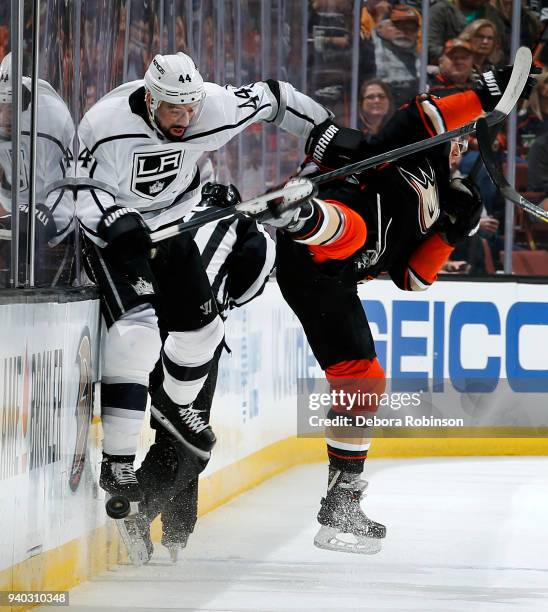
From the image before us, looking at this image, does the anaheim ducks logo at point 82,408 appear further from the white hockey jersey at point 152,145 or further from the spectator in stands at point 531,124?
the spectator in stands at point 531,124

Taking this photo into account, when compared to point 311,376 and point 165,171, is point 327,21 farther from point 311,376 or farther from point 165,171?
point 165,171

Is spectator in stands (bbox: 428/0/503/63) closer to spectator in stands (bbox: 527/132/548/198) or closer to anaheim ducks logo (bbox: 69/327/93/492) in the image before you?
spectator in stands (bbox: 527/132/548/198)

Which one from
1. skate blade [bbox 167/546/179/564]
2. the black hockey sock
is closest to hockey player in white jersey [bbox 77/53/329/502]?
skate blade [bbox 167/546/179/564]

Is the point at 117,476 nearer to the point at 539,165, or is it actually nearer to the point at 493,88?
the point at 493,88

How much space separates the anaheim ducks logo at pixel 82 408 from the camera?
2781mm

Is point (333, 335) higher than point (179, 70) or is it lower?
lower

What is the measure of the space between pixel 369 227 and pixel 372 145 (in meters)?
0.23

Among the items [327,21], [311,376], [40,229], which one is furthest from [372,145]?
[327,21]

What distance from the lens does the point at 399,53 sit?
18.6 feet

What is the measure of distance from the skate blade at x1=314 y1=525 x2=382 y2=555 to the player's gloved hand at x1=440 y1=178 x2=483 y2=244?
888 millimetres

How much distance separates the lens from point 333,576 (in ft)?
9.86

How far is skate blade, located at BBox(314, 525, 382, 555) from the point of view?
326 cm

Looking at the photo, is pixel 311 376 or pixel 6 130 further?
pixel 311 376

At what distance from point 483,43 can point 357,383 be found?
2869mm
